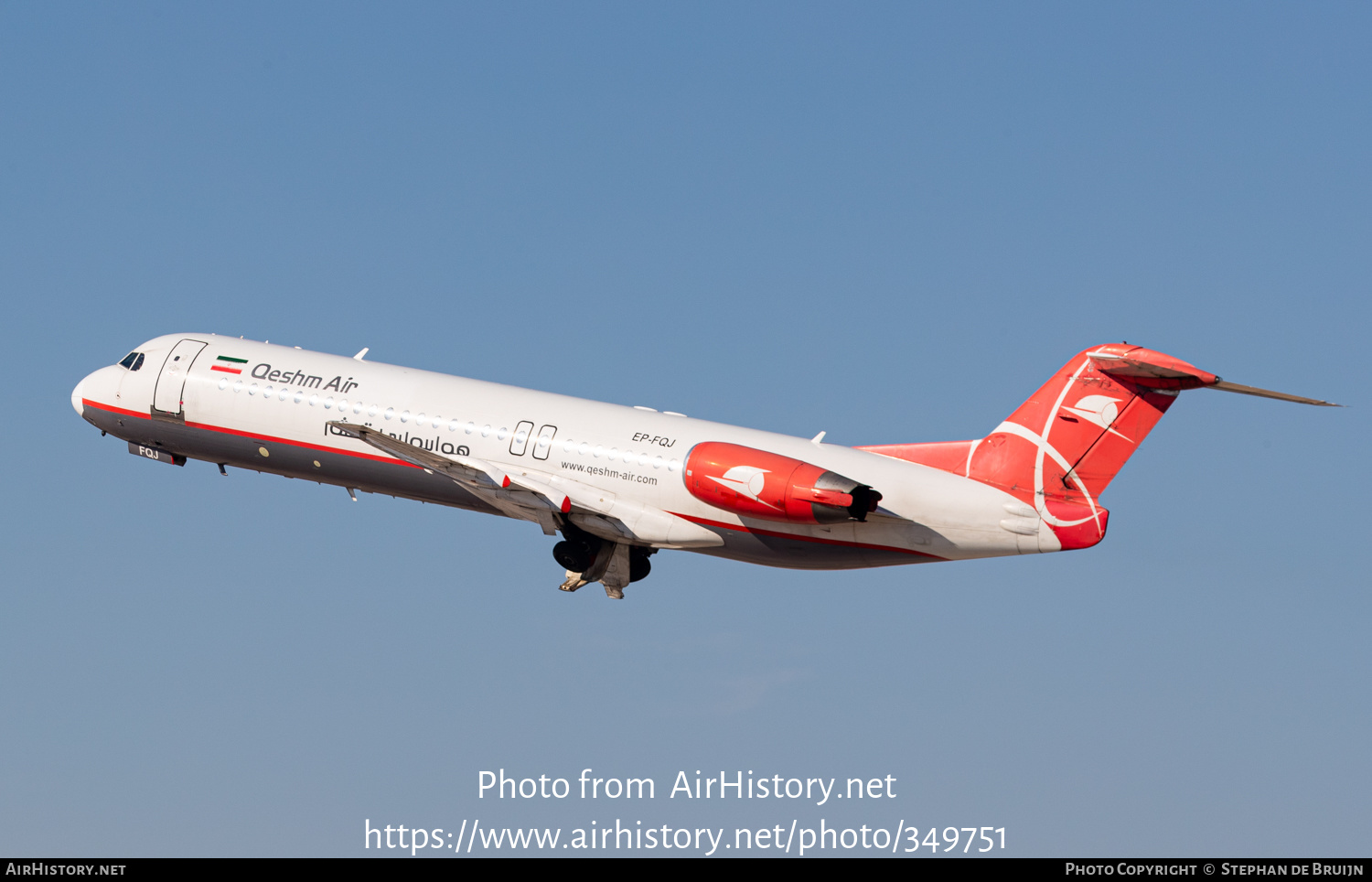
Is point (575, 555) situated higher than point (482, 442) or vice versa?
point (482, 442)

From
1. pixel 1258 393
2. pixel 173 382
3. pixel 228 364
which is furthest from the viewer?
pixel 173 382

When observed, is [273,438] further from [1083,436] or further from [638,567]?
[1083,436]

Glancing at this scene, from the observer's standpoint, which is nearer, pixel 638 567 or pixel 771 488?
pixel 771 488

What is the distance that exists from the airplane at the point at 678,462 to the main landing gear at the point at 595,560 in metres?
0.04

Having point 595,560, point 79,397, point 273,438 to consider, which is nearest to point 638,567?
point 595,560

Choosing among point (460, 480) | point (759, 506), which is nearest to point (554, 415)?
point (460, 480)

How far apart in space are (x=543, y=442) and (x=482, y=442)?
4.57ft

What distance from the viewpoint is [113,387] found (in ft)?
138

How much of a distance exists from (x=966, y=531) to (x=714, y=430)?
5662mm

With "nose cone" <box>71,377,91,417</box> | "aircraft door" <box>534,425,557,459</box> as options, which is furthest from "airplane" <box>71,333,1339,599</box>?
"nose cone" <box>71,377,91,417</box>

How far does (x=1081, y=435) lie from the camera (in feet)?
117

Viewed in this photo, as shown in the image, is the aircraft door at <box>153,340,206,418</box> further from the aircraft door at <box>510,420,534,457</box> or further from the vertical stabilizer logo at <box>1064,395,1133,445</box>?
the vertical stabilizer logo at <box>1064,395,1133,445</box>

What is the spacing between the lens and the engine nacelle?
1359 inches

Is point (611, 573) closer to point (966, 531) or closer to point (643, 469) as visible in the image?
point (643, 469)
